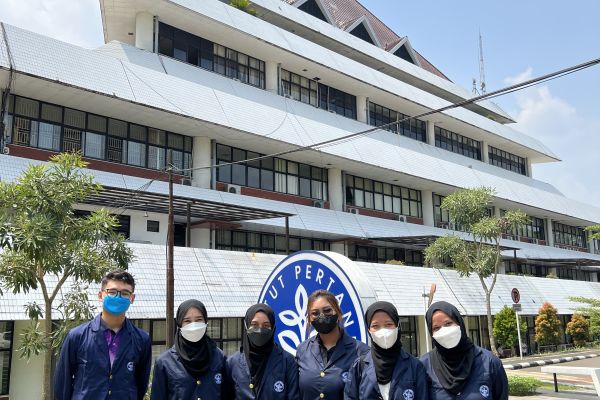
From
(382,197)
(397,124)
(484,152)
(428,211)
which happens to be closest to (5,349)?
(382,197)

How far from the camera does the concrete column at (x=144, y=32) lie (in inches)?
862

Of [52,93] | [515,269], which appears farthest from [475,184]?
[52,93]

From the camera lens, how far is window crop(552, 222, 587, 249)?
45.6 metres

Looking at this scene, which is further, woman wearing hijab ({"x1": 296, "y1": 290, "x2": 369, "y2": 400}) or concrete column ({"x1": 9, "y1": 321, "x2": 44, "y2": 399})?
concrete column ({"x1": 9, "y1": 321, "x2": 44, "y2": 399})

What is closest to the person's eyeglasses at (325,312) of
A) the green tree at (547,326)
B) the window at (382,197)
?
the window at (382,197)

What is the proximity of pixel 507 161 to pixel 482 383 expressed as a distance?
43480mm

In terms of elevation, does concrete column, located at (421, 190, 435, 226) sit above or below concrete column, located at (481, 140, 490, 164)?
below

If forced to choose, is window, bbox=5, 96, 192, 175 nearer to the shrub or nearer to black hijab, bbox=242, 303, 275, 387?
the shrub

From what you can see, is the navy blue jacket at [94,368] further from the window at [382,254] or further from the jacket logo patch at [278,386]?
the window at [382,254]

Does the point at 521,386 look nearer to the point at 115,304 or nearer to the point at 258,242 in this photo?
the point at 258,242

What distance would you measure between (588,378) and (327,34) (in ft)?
68.1

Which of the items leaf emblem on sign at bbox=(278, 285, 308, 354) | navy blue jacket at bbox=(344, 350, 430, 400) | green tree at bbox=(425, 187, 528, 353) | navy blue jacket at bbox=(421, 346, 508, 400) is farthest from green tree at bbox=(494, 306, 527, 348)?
navy blue jacket at bbox=(344, 350, 430, 400)

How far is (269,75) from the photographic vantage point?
26.7 meters

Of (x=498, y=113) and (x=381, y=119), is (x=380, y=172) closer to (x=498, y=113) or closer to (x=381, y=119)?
(x=381, y=119)
